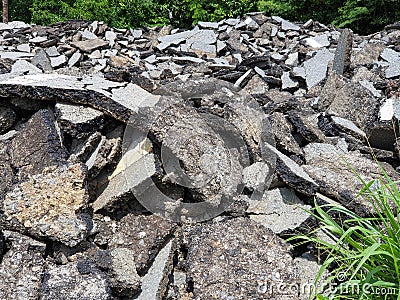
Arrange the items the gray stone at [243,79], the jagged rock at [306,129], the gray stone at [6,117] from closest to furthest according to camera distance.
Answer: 1. the gray stone at [6,117]
2. the jagged rock at [306,129]
3. the gray stone at [243,79]

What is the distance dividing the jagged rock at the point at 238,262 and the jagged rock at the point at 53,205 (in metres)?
0.80

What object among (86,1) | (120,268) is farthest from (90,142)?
(86,1)

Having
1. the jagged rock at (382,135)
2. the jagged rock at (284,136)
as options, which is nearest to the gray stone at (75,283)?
the jagged rock at (284,136)

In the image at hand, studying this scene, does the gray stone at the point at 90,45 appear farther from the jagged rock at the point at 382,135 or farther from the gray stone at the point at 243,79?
the jagged rock at the point at 382,135

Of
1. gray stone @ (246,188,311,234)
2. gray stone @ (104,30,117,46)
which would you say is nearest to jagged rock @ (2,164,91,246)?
gray stone @ (246,188,311,234)

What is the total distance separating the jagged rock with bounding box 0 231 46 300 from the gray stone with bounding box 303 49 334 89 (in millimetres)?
4260

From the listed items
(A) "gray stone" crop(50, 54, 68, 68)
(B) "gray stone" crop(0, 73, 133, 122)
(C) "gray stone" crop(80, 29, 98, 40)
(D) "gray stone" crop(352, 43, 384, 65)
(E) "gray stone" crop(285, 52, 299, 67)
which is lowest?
(C) "gray stone" crop(80, 29, 98, 40)

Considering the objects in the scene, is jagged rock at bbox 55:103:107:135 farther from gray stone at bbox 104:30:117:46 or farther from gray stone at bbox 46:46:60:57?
gray stone at bbox 104:30:117:46

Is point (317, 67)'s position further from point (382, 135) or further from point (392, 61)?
point (382, 135)

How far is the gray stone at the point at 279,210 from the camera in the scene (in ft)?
11.1

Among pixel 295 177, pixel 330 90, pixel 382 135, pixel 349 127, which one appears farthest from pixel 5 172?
pixel 330 90

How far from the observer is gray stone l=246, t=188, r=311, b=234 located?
3.40 m

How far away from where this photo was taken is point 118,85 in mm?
3947

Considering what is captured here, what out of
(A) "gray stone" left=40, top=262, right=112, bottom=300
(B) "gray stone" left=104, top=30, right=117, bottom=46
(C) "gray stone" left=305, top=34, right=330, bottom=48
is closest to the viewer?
(A) "gray stone" left=40, top=262, right=112, bottom=300
